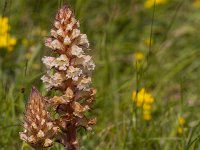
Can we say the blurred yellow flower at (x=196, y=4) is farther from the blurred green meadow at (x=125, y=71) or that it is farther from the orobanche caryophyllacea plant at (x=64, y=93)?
the orobanche caryophyllacea plant at (x=64, y=93)

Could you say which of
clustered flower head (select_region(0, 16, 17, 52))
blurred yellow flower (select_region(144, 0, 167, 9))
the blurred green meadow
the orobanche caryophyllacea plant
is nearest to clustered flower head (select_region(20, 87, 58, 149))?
the orobanche caryophyllacea plant

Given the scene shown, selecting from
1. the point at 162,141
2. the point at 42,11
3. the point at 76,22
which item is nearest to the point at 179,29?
the point at 42,11

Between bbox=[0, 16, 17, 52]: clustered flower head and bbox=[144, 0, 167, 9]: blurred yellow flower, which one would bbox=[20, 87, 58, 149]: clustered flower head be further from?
bbox=[144, 0, 167, 9]: blurred yellow flower

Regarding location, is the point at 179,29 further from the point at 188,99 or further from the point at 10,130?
the point at 10,130

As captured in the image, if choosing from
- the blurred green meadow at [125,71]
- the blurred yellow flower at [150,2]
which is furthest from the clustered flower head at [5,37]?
the blurred yellow flower at [150,2]

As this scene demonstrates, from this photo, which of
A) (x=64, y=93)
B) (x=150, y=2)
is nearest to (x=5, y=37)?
(x=150, y=2)
